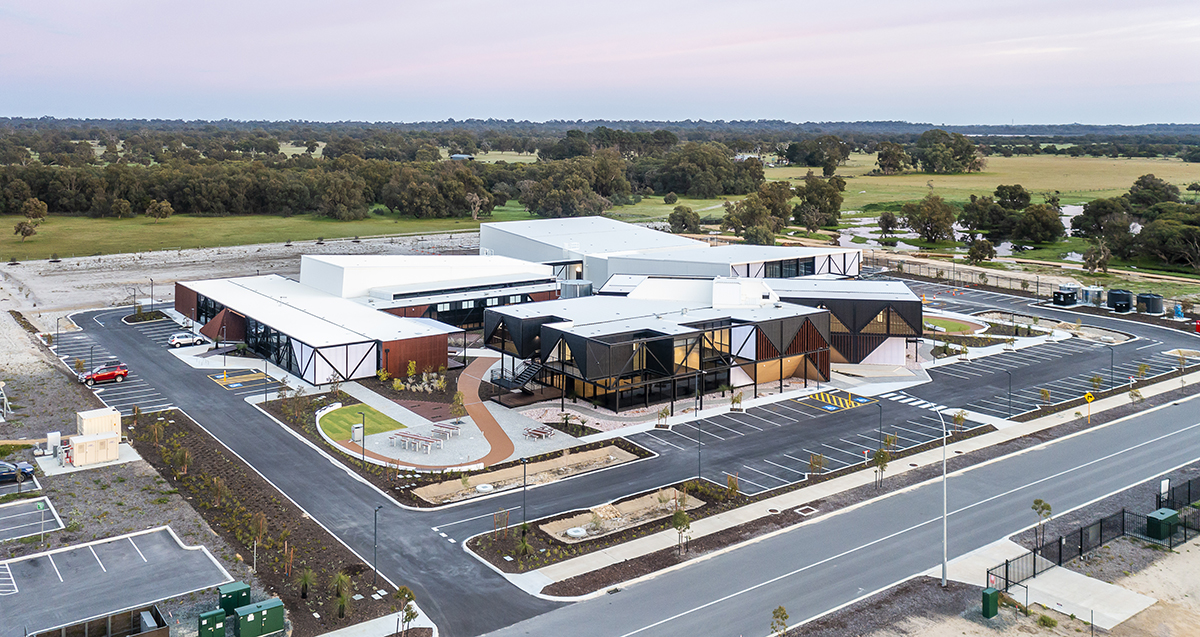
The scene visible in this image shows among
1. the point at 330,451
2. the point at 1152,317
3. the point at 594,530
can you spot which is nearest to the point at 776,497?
the point at 594,530

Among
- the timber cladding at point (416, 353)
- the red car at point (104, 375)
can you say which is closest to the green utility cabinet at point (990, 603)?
the timber cladding at point (416, 353)

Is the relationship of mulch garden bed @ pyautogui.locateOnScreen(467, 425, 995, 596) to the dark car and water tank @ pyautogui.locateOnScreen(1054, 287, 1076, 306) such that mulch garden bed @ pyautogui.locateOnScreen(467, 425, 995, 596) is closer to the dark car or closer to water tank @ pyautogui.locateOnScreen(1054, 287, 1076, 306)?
the dark car

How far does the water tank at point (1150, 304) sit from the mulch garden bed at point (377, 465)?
55147mm

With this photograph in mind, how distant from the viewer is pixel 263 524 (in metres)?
32.9

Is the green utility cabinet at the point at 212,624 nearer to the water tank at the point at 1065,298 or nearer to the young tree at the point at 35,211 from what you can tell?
the water tank at the point at 1065,298

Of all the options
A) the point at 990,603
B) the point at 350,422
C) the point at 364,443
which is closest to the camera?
the point at 990,603

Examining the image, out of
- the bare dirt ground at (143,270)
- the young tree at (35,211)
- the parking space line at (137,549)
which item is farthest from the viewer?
the young tree at (35,211)

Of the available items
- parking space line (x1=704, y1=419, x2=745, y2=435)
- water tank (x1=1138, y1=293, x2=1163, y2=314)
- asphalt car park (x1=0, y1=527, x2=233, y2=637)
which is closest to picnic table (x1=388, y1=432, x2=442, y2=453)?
asphalt car park (x1=0, y1=527, x2=233, y2=637)

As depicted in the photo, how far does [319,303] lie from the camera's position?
68875 mm

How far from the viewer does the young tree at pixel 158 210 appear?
139 m

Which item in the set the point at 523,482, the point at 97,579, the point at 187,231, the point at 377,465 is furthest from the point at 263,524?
the point at 187,231

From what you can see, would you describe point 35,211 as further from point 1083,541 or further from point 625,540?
point 1083,541

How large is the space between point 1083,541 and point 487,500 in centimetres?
2222

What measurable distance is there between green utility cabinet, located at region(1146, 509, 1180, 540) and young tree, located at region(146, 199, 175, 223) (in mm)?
138356
